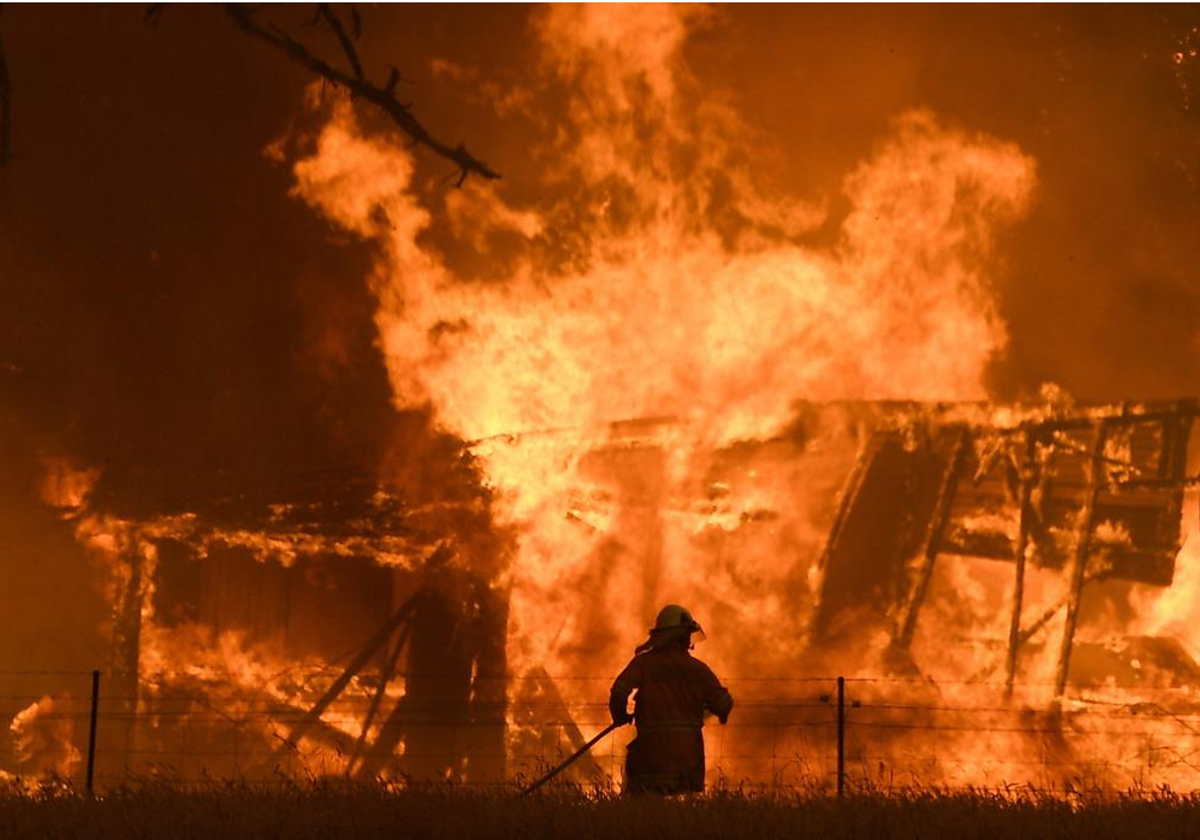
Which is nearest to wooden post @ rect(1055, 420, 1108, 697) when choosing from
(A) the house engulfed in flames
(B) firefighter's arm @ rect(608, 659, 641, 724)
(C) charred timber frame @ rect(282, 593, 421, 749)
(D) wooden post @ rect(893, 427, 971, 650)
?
(A) the house engulfed in flames

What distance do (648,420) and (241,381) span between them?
4455 mm

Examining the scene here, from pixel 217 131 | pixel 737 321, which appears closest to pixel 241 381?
pixel 217 131

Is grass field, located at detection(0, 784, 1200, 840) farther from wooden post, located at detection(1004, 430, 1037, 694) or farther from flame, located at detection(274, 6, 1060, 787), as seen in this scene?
flame, located at detection(274, 6, 1060, 787)

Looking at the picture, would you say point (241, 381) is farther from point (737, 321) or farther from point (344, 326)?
point (737, 321)

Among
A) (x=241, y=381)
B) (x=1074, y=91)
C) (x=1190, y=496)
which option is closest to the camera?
(x=1190, y=496)

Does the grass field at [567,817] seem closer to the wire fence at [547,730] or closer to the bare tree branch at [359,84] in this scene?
the bare tree branch at [359,84]

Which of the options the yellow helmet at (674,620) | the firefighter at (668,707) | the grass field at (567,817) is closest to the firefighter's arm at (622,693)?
the firefighter at (668,707)

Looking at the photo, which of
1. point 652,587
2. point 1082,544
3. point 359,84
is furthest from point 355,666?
point 359,84

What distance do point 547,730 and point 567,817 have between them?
9015mm

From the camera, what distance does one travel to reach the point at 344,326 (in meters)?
15.7

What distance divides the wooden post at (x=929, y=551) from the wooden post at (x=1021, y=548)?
2.14 feet

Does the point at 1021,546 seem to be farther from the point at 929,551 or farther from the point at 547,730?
the point at 547,730

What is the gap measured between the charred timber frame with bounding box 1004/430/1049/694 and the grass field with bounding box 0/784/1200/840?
738 centimetres

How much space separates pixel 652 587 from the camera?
14.9 metres
